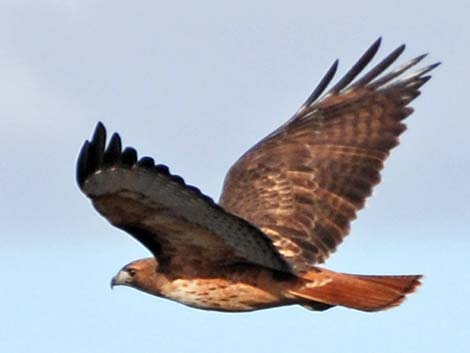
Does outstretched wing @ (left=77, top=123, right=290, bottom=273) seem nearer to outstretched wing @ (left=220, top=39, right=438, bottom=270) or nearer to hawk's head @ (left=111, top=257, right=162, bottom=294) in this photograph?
hawk's head @ (left=111, top=257, right=162, bottom=294)

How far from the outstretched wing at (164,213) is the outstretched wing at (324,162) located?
3.11 feet

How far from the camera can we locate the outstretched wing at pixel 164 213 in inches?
462

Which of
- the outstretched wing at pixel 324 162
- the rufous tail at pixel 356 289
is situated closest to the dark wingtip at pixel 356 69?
the outstretched wing at pixel 324 162

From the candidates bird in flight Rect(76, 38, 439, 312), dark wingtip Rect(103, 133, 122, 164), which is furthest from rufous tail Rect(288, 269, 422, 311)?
dark wingtip Rect(103, 133, 122, 164)

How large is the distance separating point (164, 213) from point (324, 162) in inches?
132

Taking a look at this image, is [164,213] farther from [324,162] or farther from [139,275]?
[324,162]

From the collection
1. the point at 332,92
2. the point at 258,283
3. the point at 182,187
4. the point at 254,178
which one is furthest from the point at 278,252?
the point at 332,92

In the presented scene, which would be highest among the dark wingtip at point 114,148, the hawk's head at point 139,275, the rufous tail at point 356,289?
the dark wingtip at point 114,148

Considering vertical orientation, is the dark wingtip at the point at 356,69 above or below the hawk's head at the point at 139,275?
above

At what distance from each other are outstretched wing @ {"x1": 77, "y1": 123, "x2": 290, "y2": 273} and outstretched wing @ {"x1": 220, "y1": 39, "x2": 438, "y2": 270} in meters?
0.95

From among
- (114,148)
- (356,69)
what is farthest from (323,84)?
(114,148)

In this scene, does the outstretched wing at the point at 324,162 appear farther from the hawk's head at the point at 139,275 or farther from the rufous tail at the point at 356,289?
the hawk's head at the point at 139,275

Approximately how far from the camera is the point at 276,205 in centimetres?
1486

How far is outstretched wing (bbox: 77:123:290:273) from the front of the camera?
1173 cm
